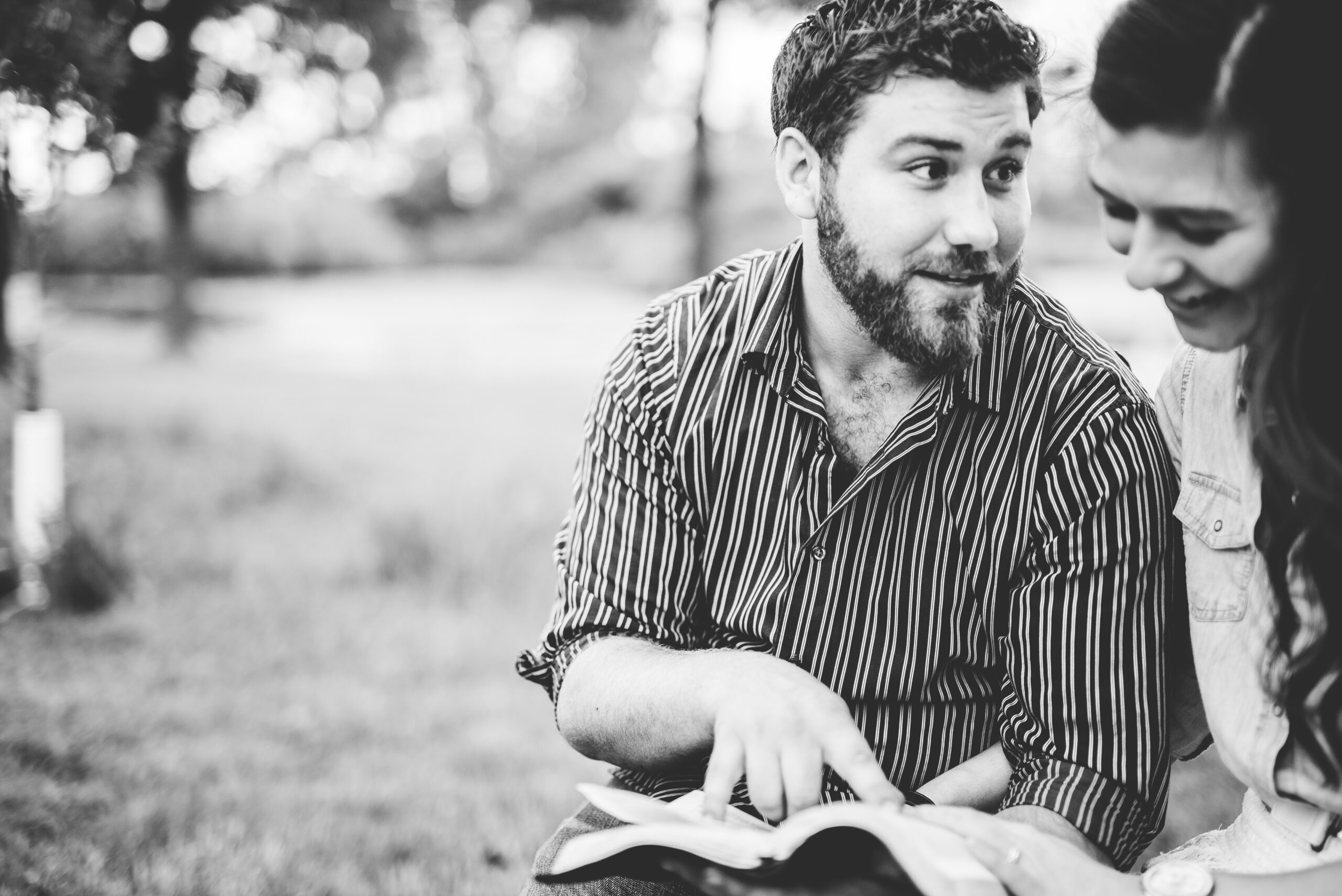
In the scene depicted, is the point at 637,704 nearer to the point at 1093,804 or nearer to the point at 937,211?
the point at 1093,804

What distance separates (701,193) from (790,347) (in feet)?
14.3

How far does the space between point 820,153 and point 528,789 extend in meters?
2.27

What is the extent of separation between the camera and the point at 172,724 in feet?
12.1

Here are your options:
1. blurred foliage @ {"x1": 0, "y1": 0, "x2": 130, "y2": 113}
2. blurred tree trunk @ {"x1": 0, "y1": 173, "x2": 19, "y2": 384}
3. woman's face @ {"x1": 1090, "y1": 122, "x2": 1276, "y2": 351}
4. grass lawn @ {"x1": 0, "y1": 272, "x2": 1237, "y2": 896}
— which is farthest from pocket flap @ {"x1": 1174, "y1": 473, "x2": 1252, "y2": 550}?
blurred tree trunk @ {"x1": 0, "y1": 173, "x2": 19, "y2": 384}

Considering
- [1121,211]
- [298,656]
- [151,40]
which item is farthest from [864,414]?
[151,40]

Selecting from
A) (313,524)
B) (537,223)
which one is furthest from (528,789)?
(537,223)

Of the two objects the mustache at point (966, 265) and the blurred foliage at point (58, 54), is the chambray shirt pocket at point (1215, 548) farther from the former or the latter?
the blurred foliage at point (58, 54)

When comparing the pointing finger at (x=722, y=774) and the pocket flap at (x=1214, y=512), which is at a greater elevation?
the pocket flap at (x=1214, y=512)

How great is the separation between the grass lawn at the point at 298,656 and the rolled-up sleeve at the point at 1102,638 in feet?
5.44

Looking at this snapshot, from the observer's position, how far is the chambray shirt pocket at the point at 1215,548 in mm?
1434

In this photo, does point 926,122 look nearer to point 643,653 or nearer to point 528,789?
point 643,653

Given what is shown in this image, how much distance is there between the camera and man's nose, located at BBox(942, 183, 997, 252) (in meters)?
1.62

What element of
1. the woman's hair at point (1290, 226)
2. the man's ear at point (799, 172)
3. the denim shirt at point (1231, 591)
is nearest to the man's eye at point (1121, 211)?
the woman's hair at point (1290, 226)

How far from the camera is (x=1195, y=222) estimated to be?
119 centimetres
